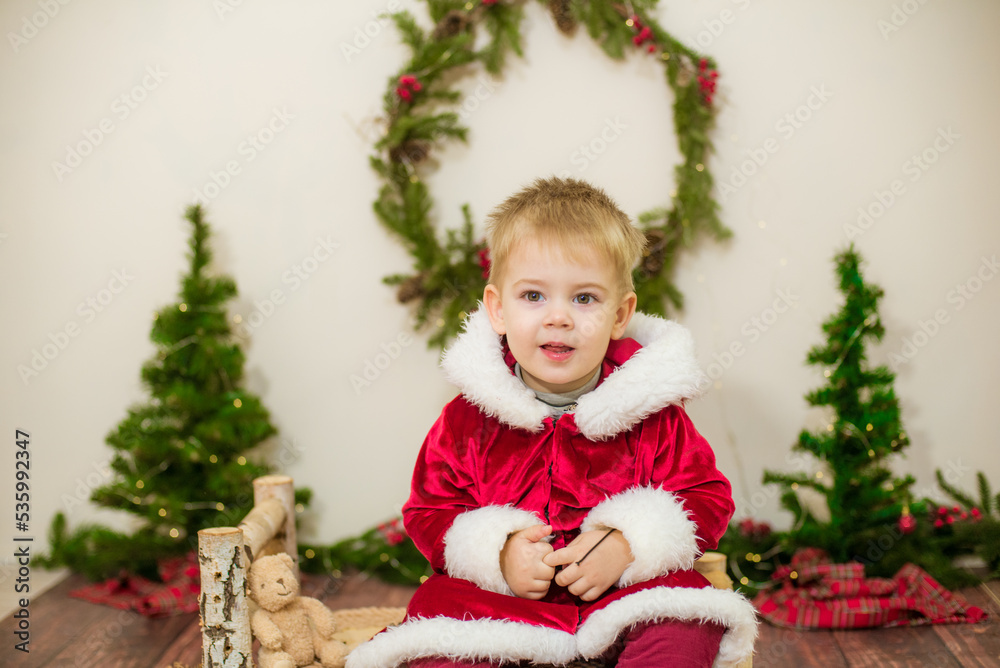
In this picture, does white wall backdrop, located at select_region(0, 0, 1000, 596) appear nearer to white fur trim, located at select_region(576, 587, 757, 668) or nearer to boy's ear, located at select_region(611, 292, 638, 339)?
boy's ear, located at select_region(611, 292, 638, 339)

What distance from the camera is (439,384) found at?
2.59 metres

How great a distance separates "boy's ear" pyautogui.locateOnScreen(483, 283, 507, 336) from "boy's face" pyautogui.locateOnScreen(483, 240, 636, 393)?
0.05 meters

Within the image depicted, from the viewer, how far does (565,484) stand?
153cm

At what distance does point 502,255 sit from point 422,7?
130 centimetres

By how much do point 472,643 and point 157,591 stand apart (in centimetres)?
151

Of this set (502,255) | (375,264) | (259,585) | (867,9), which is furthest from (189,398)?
(867,9)

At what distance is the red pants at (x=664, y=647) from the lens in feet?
4.27

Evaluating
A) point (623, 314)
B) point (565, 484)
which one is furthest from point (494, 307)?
point (565, 484)

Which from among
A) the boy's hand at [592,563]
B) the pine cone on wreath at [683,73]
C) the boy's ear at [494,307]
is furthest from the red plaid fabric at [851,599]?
the pine cone on wreath at [683,73]

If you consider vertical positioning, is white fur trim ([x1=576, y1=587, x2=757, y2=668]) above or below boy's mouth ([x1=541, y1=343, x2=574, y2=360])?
below

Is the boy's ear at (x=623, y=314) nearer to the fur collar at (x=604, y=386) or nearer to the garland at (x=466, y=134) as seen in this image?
the fur collar at (x=604, y=386)

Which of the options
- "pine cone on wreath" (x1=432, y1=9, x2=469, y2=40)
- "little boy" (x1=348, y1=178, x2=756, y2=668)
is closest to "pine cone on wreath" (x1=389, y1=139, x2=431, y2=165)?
"pine cone on wreath" (x1=432, y1=9, x2=469, y2=40)

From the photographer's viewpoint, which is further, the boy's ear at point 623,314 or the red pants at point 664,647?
the boy's ear at point 623,314

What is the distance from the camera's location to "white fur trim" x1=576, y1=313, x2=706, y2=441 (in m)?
1.46
